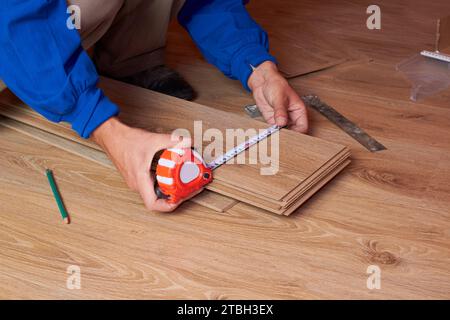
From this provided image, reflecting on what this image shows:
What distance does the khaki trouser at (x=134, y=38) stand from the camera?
2355 mm

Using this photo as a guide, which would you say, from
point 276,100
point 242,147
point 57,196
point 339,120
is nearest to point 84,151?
point 57,196

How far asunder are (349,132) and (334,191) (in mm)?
380

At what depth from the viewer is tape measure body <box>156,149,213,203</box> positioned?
1.64 meters

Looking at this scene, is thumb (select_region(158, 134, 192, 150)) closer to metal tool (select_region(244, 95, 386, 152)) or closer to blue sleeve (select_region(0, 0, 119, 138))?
blue sleeve (select_region(0, 0, 119, 138))

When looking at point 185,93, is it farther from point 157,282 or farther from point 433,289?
point 433,289

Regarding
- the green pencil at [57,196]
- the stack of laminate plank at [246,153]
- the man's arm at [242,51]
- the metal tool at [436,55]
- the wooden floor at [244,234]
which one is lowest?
the wooden floor at [244,234]

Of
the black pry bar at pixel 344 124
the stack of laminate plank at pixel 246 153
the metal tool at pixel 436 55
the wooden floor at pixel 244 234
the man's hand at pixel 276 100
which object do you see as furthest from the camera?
the metal tool at pixel 436 55

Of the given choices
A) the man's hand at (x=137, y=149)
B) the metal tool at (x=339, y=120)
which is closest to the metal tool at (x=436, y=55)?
the metal tool at (x=339, y=120)

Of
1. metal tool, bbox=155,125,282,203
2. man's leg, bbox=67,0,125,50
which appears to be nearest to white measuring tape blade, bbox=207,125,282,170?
metal tool, bbox=155,125,282,203

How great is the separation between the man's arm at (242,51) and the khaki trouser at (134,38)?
101 millimetres

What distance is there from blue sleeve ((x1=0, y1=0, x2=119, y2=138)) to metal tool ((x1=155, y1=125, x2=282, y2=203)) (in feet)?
0.72

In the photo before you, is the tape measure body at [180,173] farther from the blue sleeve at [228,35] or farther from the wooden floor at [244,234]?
the blue sleeve at [228,35]
